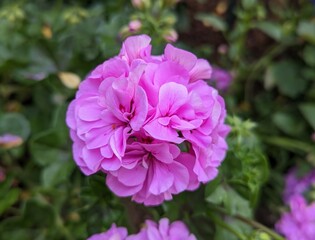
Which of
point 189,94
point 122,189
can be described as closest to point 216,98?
point 189,94

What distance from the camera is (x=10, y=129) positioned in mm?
1129

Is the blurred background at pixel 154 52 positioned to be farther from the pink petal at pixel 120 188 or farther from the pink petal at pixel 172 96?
the pink petal at pixel 172 96

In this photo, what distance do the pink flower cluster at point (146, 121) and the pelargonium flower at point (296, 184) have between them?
637 millimetres

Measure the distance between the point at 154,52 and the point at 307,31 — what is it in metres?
0.54

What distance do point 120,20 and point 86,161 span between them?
0.48m

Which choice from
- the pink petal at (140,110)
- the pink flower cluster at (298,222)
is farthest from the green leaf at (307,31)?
the pink petal at (140,110)

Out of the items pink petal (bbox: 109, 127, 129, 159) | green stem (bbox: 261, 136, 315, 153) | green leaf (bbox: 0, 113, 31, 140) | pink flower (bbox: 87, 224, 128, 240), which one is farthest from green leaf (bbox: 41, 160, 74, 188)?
green stem (bbox: 261, 136, 315, 153)

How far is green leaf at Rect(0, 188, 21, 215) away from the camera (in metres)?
0.98

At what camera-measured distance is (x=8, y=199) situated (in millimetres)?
995

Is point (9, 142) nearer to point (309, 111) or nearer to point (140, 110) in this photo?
point (140, 110)

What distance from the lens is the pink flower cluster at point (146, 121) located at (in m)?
0.58

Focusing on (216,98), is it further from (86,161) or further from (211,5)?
(211,5)

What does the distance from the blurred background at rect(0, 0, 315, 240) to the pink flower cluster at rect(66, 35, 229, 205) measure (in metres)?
0.12

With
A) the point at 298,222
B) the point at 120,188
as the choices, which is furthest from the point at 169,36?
the point at 298,222
